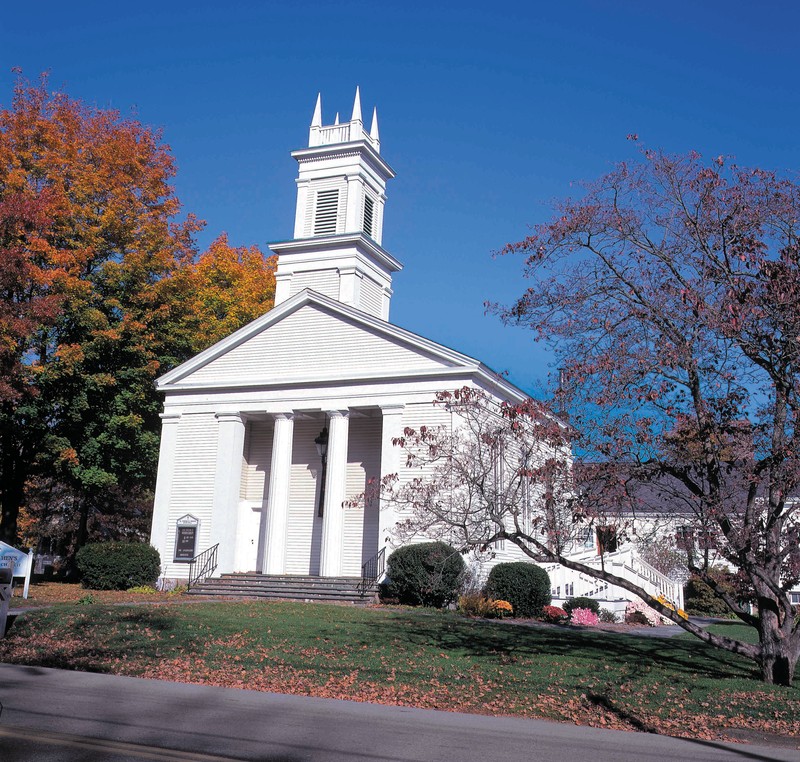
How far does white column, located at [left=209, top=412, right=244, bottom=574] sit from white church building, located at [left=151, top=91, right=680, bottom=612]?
40 mm

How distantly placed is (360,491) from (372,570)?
3.52 metres

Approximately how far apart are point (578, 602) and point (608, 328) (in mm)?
13150

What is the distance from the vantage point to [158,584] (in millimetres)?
27797

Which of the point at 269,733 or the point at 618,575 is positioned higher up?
the point at 618,575

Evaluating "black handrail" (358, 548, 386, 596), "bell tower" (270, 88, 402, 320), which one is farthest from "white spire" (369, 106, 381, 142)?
"black handrail" (358, 548, 386, 596)

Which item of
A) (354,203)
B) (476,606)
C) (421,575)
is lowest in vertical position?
(476,606)

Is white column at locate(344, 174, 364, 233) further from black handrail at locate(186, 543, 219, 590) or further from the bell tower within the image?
black handrail at locate(186, 543, 219, 590)

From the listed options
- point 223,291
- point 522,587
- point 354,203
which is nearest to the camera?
point 522,587

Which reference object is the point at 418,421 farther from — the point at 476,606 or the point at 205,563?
the point at 205,563

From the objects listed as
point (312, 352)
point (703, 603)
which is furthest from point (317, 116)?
point (703, 603)

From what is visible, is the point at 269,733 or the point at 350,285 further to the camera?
the point at 350,285

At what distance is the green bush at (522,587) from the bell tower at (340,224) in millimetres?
13183

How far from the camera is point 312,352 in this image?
28.6m

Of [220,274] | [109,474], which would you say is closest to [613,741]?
[109,474]
